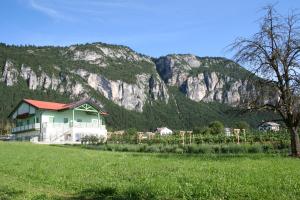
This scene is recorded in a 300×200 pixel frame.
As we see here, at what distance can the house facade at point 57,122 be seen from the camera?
62875 millimetres

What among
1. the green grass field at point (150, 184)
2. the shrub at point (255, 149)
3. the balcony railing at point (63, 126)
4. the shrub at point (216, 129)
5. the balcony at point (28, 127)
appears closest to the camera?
the green grass field at point (150, 184)

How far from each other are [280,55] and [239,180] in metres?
13.5

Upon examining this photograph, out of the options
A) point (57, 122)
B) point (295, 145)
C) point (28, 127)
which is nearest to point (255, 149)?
point (295, 145)

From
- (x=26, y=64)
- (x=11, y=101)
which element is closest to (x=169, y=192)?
(x=11, y=101)

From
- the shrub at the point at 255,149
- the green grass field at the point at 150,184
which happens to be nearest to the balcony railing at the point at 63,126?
the shrub at the point at 255,149

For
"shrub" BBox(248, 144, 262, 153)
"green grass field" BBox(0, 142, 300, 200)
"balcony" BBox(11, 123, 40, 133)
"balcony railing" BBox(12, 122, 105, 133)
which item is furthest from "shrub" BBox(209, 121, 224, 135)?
"green grass field" BBox(0, 142, 300, 200)

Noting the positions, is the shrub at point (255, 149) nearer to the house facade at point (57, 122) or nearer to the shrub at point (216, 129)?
the house facade at point (57, 122)

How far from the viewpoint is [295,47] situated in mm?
22984

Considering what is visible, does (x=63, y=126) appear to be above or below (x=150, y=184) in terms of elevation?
above

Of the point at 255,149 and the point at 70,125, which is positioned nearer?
the point at 255,149

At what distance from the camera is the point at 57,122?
6681 cm

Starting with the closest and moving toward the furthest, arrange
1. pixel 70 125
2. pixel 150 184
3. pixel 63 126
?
pixel 150 184, pixel 63 126, pixel 70 125

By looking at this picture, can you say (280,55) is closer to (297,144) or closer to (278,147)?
(297,144)

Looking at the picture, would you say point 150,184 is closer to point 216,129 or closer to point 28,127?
point 28,127
